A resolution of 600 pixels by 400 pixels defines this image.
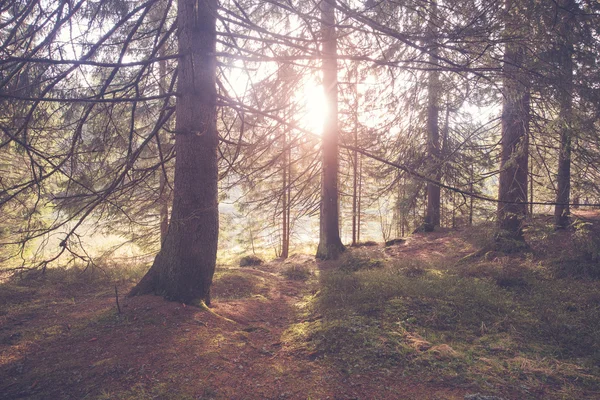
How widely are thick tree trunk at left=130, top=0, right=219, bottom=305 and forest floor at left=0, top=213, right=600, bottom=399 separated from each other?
22.8 inches

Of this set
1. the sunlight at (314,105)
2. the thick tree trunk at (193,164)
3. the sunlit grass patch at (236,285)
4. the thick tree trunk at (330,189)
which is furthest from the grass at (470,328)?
the sunlight at (314,105)

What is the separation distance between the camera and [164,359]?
12.0 ft

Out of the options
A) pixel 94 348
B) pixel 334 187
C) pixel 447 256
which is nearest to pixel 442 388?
pixel 94 348

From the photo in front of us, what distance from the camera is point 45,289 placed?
6.91 meters

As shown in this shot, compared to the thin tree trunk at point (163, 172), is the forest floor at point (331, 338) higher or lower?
lower

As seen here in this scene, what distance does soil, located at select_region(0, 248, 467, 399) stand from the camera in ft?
10.5

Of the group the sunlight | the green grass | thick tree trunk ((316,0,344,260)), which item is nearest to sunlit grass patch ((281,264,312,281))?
thick tree trunk ((316,0,344,260))

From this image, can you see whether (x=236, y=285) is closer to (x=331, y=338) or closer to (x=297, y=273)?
(x=297, y=273)

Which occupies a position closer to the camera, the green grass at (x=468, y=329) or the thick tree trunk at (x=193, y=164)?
the green grass at (x=468, y=329)

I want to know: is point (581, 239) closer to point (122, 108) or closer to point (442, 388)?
point (442, 388)

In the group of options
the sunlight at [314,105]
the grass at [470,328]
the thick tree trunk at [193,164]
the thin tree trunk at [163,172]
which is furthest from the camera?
the sunlight at [314,105]

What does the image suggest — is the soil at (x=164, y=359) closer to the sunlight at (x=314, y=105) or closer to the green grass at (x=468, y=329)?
the green grass at (x=468, y=329)

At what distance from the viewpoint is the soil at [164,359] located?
10.5 feet

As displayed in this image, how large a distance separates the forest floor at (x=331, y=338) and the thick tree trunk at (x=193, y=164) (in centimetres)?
58
